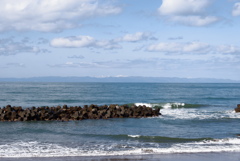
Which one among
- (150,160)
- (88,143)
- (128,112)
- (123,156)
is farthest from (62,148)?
(128,112)

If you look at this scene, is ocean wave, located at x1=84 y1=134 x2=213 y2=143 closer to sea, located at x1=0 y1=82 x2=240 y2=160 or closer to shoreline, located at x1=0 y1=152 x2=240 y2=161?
sea, located at x1=0 y1=82 x2=240 y2=160

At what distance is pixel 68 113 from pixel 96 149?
11.6 meters

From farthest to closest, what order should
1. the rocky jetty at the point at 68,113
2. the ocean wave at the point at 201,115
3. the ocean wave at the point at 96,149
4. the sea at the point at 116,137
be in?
Answer: the ocean wave at the point at 201,115 < the rocky jetty at the point at 68,113 < the sea at the point at 116,137 < the ocean wave at the point at 96,149

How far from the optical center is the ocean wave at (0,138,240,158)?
13641 mm

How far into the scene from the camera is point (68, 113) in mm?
25906

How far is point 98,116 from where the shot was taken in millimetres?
25750

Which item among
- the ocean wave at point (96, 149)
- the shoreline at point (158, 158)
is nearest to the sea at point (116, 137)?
the ocean wave at point (96, 149)

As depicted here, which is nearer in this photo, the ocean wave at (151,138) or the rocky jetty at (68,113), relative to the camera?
the ocean wave at (151,138)

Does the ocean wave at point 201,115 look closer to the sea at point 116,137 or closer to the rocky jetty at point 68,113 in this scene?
the rocky jetty at point 68,113

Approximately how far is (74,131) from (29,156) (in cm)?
662

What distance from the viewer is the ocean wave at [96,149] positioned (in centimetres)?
1364

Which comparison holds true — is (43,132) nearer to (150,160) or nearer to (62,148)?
Result: (62,148)

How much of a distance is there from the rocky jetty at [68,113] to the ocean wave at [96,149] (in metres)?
8.61

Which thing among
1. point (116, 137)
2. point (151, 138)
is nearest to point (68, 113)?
point (116, 137)
